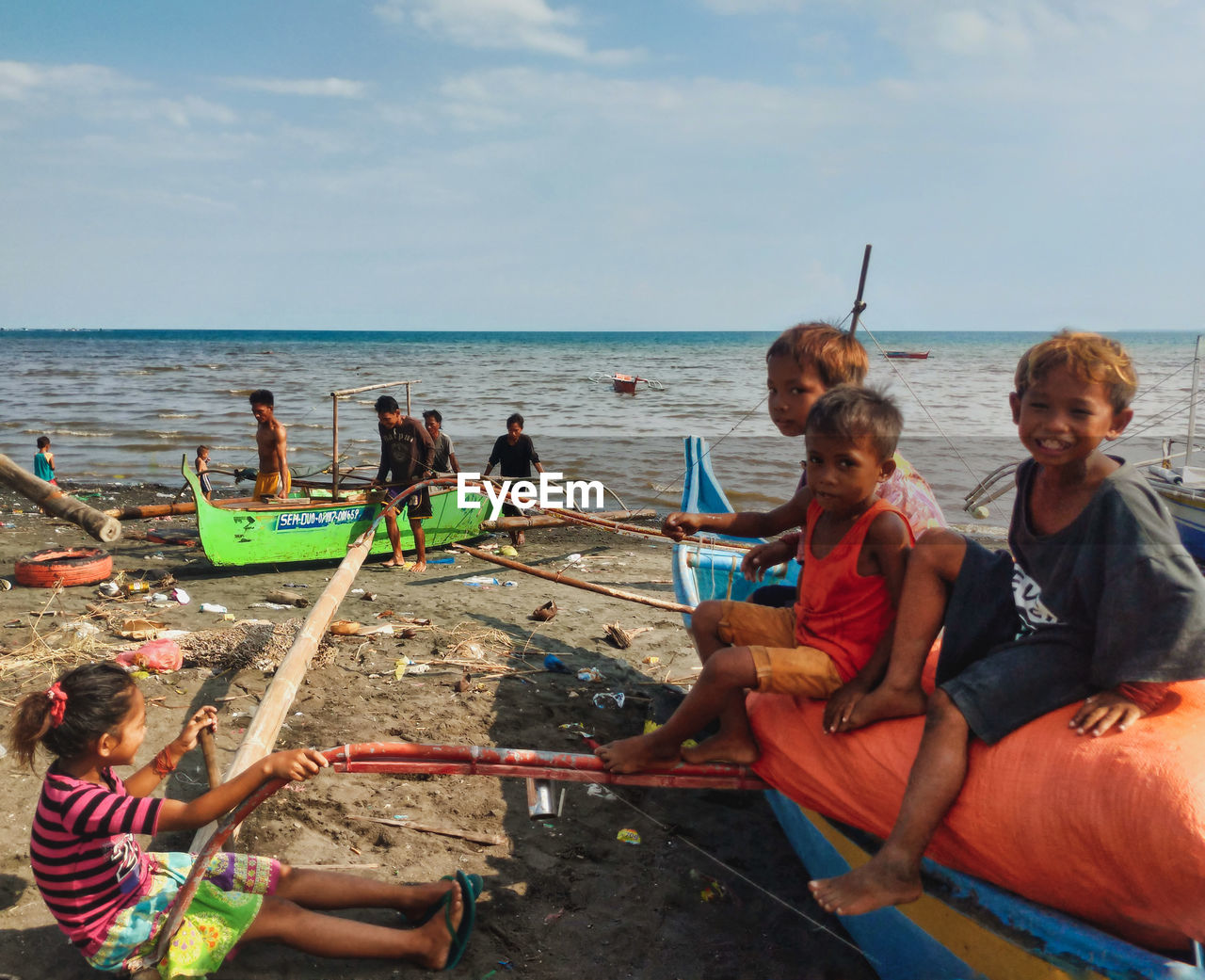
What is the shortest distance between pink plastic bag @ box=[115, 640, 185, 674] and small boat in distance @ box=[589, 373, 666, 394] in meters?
29.4

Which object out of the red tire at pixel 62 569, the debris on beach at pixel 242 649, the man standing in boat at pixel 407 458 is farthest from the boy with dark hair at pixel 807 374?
the red tire at pixel 62 569

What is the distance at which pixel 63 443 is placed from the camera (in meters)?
19.8

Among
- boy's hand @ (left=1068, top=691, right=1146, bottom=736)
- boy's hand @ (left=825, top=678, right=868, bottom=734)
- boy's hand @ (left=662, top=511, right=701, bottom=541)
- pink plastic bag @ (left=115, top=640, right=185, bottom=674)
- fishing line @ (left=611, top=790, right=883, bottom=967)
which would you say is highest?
boy's hand @ (left=662, top=511, right=701, bottom=541)

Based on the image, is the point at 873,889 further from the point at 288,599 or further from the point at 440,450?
the point at 440,450

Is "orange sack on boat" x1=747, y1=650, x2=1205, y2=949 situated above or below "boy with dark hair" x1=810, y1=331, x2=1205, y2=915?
below

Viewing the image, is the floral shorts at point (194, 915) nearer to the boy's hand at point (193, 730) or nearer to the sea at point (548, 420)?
the boy's hand at point (193, 730)

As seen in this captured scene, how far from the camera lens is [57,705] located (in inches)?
104

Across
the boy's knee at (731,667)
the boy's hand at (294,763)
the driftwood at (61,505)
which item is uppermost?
the driftwood at (61,505)

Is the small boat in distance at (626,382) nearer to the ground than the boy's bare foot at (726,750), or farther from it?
farther from it

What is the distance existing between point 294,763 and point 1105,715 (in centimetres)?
239

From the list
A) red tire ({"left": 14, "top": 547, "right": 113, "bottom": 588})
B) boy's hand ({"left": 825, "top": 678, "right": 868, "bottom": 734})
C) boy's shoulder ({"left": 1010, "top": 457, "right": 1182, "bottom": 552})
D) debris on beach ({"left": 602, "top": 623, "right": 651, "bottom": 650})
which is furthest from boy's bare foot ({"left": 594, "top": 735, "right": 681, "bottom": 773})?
red tire ({"left": 14, "top": 547, "right": 113, "bottom": 588})

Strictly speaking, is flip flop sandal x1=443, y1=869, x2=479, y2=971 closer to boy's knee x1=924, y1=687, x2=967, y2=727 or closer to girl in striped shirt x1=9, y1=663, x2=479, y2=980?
girl in striped shirt x1=9, y1=663, x2=479, y2=980

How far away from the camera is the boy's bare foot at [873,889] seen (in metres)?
2.41

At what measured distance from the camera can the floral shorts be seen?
277 centimetres
